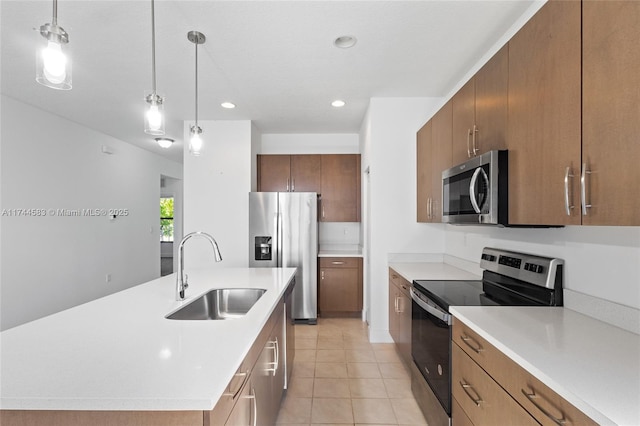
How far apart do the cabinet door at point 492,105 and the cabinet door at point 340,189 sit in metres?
2.58

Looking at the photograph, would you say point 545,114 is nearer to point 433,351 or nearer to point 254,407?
point 433,351

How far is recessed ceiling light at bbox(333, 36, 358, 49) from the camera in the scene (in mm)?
2241

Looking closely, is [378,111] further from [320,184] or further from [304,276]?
[304,276]

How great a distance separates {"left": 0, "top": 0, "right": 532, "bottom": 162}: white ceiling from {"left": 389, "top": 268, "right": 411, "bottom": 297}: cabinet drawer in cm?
182

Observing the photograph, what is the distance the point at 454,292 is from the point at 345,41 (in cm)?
187

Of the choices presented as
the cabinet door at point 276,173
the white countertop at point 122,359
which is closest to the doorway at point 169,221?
the cabinet door at point 276,173

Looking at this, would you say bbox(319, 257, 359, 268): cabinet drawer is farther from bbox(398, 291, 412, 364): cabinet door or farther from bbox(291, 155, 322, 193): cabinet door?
bbox(398, 291, 412, 364): cabinet door

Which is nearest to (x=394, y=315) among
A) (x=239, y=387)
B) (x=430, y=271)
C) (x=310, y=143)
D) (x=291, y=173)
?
(x=430, y=271)

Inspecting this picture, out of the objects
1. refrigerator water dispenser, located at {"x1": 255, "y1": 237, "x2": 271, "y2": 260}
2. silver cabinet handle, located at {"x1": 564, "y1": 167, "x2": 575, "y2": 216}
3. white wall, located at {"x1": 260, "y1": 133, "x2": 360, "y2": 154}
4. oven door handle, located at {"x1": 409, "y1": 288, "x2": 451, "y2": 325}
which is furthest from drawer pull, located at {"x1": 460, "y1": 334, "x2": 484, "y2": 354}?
white wall, located at {"x1": 260, "y1": 133, "x2": 360, "y2": 154}

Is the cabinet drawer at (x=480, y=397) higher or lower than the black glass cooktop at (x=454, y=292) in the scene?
lower

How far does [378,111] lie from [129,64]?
2.37 meters

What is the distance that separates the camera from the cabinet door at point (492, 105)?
5.39 ft

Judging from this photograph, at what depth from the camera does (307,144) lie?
16.1 feet

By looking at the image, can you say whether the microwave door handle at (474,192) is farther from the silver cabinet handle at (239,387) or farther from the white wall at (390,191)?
the white wall at (390,191)
